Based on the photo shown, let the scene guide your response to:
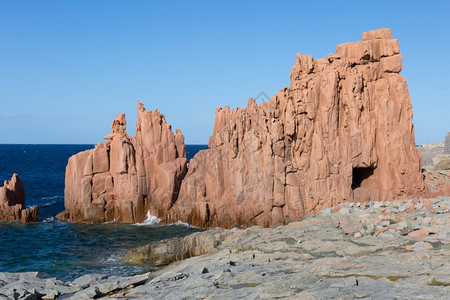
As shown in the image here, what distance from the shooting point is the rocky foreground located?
52.9 ft

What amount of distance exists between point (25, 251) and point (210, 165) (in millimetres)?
17309

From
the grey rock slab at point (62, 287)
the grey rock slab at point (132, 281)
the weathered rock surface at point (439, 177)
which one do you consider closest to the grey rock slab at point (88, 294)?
the grey rock slab at point (132, 281)

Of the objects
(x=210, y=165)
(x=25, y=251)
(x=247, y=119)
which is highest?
(x=247, y=119)

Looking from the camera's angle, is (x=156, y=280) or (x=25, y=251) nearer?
(x=156, y=280)

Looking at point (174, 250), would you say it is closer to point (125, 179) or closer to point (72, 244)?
point (72, 244)

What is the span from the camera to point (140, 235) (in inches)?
1548

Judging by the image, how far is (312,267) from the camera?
1958 cm

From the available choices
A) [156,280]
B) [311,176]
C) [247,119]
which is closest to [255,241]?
[156,280]

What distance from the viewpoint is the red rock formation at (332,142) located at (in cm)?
3956

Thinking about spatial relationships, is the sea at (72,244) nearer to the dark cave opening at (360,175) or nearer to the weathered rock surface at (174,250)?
the weathered rock surface at (174,250)

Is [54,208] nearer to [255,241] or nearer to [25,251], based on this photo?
[25,251]

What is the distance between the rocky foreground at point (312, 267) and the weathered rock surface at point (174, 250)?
0.60 feet

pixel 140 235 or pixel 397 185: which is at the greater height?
pixel 397 185

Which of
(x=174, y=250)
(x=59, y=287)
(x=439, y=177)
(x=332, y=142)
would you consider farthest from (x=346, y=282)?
(x=439, y=177)
